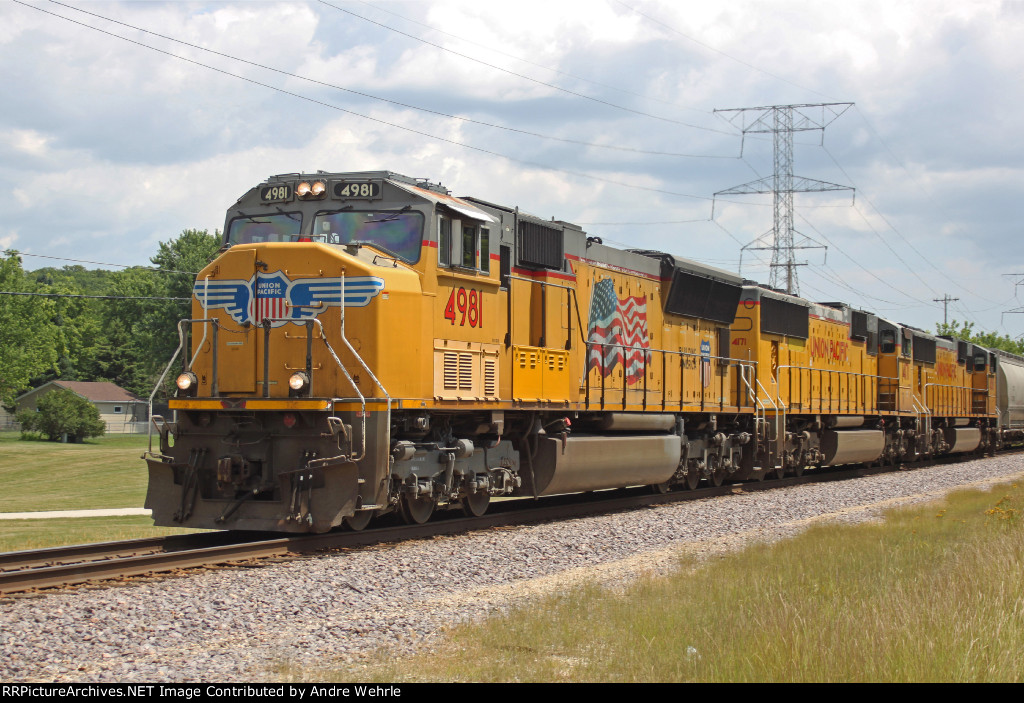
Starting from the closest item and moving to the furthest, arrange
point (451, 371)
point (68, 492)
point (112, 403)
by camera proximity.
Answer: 1. point (451, 371)
2. point (68, 492)
3. point (112, 403)

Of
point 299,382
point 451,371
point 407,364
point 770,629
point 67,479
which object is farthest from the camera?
point 67,479

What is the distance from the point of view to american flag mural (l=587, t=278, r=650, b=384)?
15.5 metres

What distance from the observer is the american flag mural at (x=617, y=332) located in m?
15.5

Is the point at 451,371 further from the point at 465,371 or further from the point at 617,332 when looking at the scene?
the point at 617,332

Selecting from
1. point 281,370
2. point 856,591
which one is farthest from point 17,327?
point 856,591

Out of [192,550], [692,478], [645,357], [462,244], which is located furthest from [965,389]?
[192,550]

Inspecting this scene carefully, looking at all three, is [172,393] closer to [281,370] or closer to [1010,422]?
[281,370]

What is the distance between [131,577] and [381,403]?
114 inches

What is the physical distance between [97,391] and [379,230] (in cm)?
8220

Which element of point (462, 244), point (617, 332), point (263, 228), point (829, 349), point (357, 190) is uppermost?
point (357, 190)

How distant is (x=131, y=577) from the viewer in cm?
880

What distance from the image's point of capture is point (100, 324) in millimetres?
98125

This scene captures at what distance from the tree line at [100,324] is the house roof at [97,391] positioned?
220cm

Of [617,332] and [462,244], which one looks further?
[617,332]
